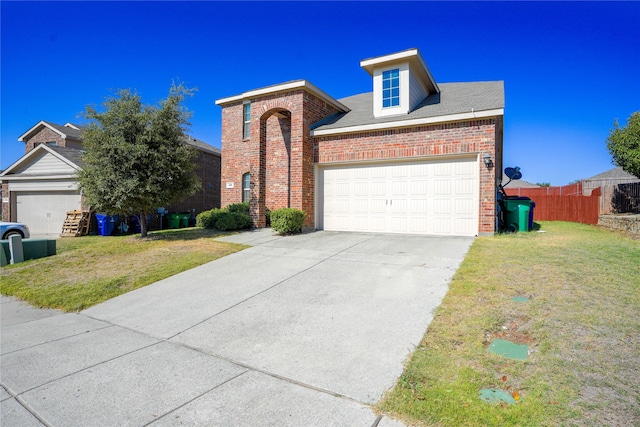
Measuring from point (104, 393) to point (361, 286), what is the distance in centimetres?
375

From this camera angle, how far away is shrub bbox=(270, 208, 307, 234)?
35.1 ft

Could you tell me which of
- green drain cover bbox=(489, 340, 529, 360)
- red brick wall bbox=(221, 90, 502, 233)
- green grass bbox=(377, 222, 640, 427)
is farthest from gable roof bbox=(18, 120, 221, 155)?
green drain cover bbox=(489, 340, 529, 360)

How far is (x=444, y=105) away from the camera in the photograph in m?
11.1

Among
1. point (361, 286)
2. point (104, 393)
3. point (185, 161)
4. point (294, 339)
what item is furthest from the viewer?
point (185, 161)

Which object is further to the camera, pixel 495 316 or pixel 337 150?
pixel 337 150

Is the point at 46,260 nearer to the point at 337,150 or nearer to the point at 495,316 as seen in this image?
the point at 337,150

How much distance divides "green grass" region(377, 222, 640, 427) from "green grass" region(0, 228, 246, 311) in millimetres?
5958

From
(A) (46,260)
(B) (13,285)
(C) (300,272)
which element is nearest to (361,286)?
(C) (300,272)

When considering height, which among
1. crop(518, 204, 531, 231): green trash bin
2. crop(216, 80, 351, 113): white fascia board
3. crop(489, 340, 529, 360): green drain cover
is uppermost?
crop(216, 80, 351, 113): white fascia board

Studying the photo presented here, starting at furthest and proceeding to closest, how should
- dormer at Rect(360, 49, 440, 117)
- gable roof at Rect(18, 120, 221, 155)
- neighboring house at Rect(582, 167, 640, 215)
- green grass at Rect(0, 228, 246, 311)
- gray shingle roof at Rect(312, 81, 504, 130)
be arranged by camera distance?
1. gable roof at Rect(18, 120, 221, 155)
2. neighboring house at Rect(582, 167, 640, 215)
3. dormer at Rect(360, 49, 440, 117)
4. gray shingle roof at Rect(312, 81, 504, 130)
5. green grass at Rect(0, 228, 246, 311)

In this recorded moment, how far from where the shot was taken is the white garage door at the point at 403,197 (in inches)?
388

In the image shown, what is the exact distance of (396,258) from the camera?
7309 mm

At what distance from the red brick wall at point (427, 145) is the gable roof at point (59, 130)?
791 inches

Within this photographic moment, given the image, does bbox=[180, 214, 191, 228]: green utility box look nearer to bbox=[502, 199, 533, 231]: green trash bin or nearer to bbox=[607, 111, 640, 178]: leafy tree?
bbox=[502, 199, 533, 231]: green trash bin
